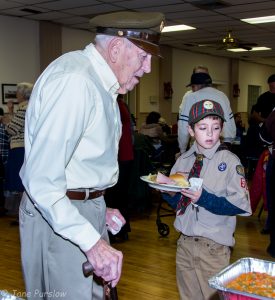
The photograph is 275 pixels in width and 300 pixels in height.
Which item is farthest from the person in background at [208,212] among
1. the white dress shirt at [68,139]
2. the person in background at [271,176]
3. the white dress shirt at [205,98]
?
the white dress shirt at [205,98]

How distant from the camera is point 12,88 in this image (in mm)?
7277

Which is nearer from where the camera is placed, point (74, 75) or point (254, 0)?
point (74, 75)

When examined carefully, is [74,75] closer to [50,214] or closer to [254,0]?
[50,214]

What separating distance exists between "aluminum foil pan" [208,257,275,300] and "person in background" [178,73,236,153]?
2.65 metres

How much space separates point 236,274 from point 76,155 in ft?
1.87

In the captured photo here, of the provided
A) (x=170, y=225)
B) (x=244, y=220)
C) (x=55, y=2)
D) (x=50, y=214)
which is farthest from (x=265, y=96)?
(x=50, y=214)

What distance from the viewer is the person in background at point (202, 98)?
12.6 ft

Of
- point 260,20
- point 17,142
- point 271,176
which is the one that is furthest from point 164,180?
point 260,20

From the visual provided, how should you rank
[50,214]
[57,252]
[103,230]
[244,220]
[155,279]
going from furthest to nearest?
[244,220], [155,279], [103,230], [57,252], [50,214]

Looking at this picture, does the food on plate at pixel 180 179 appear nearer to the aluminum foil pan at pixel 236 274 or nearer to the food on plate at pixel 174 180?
the food on plate at pixel 174 180

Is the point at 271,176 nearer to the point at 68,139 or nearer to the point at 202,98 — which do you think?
the point at 202,98

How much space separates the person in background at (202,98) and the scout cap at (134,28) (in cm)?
246

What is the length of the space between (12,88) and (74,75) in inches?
252

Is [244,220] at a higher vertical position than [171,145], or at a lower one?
lower
